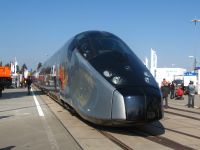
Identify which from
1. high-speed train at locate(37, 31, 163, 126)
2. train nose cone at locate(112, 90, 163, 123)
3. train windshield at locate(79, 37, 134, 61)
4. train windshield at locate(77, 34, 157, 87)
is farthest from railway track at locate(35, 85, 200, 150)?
train windshield at locate(79, 37, 134, 61)

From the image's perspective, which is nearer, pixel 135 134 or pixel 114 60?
pixel 135 134

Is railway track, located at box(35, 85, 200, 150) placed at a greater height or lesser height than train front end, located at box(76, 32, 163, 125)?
lesser

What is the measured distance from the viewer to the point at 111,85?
11234 millimetres

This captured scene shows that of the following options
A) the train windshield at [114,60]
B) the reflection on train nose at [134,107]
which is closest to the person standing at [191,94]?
the train windshield at [114,60]

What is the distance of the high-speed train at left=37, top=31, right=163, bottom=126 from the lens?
10.9m

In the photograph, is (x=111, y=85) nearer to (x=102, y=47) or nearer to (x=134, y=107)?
(x=134, y=107)

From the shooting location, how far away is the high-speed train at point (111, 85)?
10938 mm

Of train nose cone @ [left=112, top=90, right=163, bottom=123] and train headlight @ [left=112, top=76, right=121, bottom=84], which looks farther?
train headlight @ [left=112, top=76, right=121, bottom=84]

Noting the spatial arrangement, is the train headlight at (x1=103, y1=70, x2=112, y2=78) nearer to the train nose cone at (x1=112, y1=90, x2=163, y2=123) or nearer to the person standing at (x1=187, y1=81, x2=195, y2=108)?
the train nose cone at (x1=112, y1=90, x2=163, y2=123)

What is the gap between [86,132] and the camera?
1217cm

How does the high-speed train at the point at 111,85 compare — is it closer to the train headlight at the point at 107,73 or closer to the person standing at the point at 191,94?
the train headlight at the point at 107,73

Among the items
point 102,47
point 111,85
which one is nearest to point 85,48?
point 102,47

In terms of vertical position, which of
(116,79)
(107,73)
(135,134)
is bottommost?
(135,134)

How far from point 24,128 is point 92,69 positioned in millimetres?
2986
